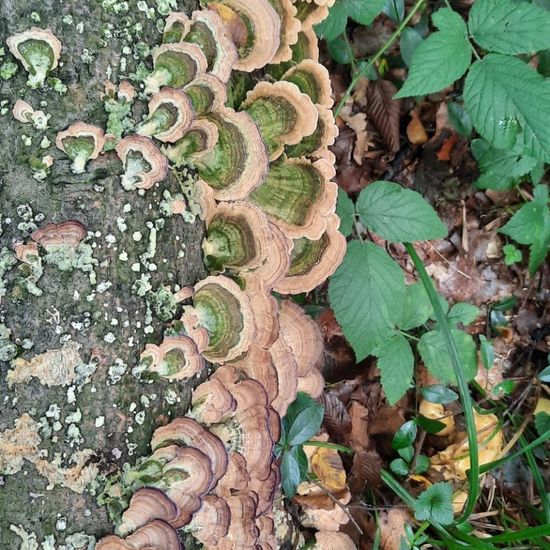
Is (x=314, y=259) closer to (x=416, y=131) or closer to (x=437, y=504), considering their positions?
(x=437, y=504)

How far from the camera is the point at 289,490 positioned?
304 centimetres

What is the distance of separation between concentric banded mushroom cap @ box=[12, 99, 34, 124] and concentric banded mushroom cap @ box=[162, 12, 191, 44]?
1.83 feet

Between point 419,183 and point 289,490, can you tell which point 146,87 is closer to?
point 289,490

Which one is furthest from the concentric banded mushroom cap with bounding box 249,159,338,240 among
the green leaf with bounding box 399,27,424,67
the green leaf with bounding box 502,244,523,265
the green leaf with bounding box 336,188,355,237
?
the green leaf with bounding box 502,244,523,265

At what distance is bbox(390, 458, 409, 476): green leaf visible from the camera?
12.0ft

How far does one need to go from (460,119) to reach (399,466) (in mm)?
2233

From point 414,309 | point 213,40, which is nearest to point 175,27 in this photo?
point 213,40

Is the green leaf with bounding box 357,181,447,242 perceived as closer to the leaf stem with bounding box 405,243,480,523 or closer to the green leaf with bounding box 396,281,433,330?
the leaf stem with bounding box 405,243,480,523

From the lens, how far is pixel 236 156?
2246 millimetres

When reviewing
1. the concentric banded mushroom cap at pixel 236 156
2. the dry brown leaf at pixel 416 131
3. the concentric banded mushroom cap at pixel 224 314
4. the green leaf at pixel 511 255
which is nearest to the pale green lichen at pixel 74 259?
the concentric banded mushroom cap at pixel 224 314

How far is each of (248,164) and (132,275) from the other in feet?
1.95

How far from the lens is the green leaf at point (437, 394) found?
3676 millimetres

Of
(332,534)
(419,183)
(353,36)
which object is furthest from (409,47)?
(332,534)

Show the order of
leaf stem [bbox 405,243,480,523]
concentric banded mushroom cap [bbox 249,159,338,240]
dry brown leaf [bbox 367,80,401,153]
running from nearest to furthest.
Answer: concentric banded mushroom cap [bbox 249,159,338,240] < leaf stem [bbox 405,243,480,523] < dry brown leaf [bbox 367,80,401,153]
